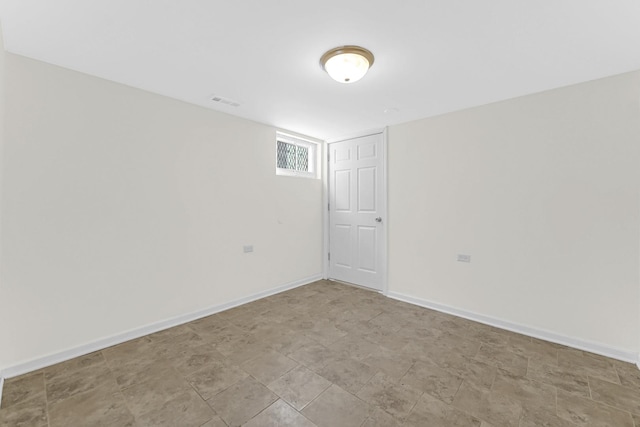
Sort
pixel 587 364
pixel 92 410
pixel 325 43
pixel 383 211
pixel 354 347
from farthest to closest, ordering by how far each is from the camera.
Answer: pixel 383 211, pixel 354 347, pixel 587 364, pixel 325 43, pixel 92 410

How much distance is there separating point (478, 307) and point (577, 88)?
2.34 meters

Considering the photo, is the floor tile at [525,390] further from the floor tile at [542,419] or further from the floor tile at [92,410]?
the floor tile at [92,410]

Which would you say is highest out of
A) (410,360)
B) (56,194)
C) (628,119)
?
(628,119)

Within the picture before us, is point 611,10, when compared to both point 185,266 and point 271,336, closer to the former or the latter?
point 271,336

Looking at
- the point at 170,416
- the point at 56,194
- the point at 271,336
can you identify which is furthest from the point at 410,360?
the point at 56,194

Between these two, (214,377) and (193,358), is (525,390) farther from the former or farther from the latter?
(193,358)

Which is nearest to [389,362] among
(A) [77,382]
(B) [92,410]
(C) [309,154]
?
(B) [92,410]

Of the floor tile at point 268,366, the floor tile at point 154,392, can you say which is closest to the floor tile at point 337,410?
the floor tile at point 268,366

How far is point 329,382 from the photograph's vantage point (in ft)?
6.19

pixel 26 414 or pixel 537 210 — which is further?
pixel 537 210

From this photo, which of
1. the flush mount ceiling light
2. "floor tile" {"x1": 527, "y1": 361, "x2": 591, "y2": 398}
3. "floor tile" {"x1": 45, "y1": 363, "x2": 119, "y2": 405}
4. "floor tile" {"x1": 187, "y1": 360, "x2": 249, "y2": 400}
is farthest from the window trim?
"floor tile" {"x1": 527, "y1": 361, "x2": 591, "y2": 398}

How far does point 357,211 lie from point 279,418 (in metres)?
2.99

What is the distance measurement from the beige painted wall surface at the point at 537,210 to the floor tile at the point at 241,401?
2382 mm

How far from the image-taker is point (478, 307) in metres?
2.96
